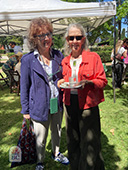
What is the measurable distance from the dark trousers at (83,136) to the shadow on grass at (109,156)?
1.75 feet

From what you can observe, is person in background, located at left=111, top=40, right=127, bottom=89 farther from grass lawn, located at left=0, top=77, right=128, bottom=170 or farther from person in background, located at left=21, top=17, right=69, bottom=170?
person in background, located at left=21, top=17, right=69, bottom=170

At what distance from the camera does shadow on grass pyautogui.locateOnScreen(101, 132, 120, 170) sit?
2.29m

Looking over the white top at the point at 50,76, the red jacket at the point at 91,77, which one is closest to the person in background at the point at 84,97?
the red jacket at the point at 91,77

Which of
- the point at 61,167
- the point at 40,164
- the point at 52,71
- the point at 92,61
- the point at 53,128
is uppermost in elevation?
the point at 92,61

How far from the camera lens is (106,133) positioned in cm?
315

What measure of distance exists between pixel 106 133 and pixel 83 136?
1.68 meters

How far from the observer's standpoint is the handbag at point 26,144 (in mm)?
1901

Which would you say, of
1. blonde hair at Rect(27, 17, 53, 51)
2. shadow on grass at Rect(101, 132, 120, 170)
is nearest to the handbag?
blonde hair at Rect(27, 17, 53, 51)

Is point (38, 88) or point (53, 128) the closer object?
point (38, 88)

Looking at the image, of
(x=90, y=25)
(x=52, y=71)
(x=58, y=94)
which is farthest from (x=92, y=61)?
(x=90, y=25)

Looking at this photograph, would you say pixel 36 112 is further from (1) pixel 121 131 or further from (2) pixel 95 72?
(1) pixel 121 131

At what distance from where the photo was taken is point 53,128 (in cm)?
222

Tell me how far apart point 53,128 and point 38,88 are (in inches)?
31.5

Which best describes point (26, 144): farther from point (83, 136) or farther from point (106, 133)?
point (106, 133)
